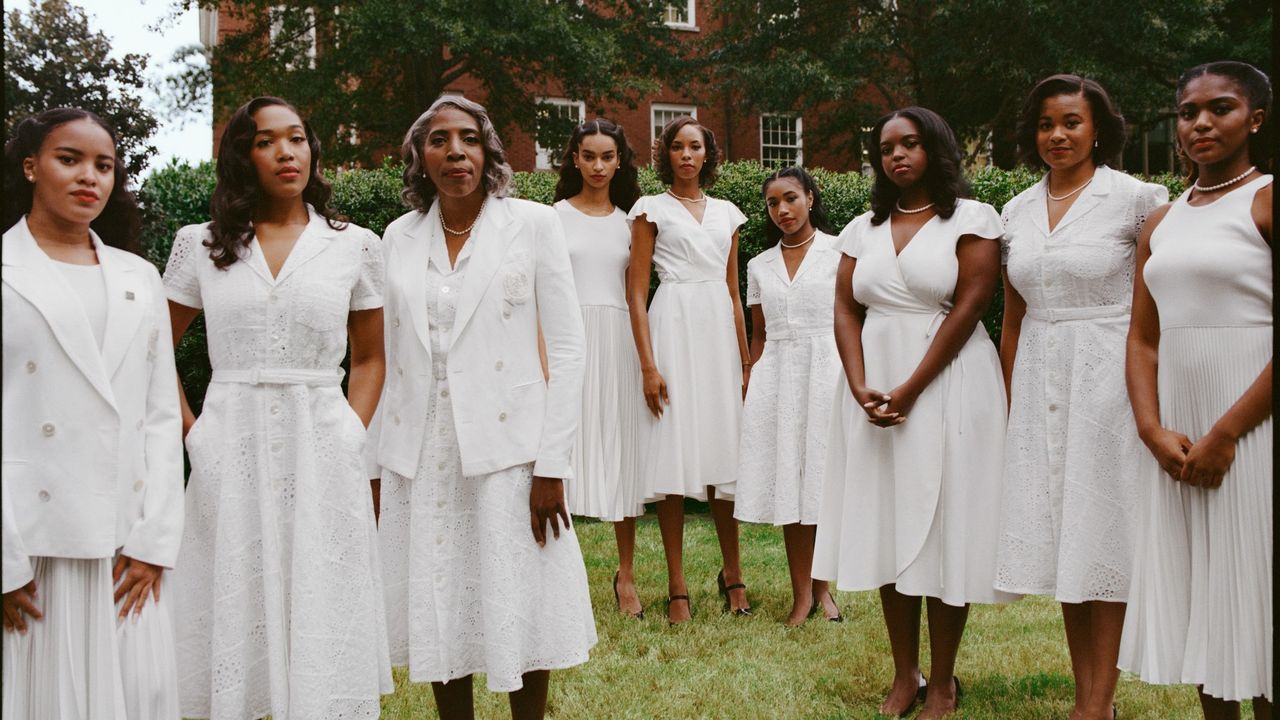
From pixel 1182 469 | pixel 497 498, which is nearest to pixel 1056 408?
pixel 1182 469

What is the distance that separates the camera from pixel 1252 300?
3.52m

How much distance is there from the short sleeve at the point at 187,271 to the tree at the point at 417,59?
21.4 meters

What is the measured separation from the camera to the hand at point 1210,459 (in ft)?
11.6

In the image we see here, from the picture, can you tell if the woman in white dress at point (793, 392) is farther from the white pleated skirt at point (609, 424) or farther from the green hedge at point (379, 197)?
the green hedge at point (379, 197)

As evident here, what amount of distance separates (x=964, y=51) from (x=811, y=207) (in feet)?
73.3

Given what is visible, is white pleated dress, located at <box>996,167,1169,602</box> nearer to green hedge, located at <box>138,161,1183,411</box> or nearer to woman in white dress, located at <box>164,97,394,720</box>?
woman in white dress, located at <box>164,97,394,720</box>

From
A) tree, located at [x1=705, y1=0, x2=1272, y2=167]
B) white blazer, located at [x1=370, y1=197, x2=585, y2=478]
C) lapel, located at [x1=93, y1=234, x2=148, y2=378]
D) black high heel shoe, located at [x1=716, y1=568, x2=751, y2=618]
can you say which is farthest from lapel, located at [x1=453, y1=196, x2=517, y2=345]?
tree, located at [x1=705, y1=0, x2=1272, y2=167]

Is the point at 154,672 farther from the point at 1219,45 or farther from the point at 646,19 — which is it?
the point at 1219,45

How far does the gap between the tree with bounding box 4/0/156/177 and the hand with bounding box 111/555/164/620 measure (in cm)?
2295

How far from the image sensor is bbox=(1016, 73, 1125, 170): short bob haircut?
178 inches

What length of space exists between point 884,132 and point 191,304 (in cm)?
303

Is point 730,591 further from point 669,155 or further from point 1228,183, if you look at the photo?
point 1228,183

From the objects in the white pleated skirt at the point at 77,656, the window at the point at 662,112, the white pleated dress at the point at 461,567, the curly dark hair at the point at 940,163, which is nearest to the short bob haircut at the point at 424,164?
the white pleated dress at the point at 461,567

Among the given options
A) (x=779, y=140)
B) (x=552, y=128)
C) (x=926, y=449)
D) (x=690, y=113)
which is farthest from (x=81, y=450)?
(x=779, y=140)
